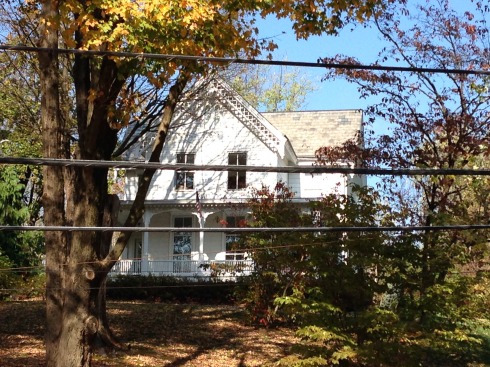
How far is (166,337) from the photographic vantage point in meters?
14.4

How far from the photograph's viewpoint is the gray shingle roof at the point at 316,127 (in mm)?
28484

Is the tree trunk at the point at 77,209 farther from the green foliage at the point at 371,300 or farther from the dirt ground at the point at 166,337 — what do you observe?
the green foliage at the point at 371,300

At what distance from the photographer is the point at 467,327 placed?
1191cm

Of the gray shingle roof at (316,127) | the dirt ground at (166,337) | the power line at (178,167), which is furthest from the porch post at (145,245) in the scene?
the power line at (178,167)

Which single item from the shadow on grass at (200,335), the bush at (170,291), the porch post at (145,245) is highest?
the porch post at (145,245)

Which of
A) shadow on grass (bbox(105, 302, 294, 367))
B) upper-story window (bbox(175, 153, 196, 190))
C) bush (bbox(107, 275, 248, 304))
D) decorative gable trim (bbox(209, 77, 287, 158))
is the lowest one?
shadow on grass (bbox(105, 302, 294, 367))

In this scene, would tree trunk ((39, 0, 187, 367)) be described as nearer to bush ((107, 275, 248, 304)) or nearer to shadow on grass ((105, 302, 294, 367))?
shadow on grass ((105, 302, 294, 367))

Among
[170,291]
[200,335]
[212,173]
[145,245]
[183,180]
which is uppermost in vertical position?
[212,173]

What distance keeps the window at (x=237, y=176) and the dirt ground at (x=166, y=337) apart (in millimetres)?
9161

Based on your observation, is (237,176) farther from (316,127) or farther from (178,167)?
(178,167)

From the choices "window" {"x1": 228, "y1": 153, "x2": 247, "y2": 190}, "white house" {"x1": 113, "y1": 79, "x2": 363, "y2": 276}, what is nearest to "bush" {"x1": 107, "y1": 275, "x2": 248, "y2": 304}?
"white house" {"x1": 113, "y1": 79, "x2": 363, "y2": 276}

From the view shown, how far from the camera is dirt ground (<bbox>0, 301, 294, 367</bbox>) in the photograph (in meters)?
12.1

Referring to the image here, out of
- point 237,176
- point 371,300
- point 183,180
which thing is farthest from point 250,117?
point 371,300

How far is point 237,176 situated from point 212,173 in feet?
3.81
